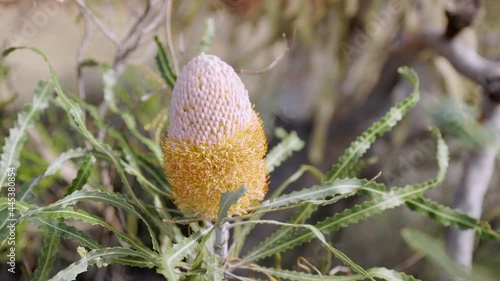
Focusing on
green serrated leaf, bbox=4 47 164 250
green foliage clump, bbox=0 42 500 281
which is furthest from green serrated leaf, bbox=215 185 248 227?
green serrated leaf, bbox=4 47 164 250

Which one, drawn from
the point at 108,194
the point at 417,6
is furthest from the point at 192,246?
the point at 417,6

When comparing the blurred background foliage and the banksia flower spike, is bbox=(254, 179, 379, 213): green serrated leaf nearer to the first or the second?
the banksia flower spike

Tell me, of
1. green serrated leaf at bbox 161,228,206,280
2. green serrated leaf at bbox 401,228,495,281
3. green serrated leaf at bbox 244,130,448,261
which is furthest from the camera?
green serrated leaf at bbox 244,130,448,261

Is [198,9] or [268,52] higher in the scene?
[198,9]

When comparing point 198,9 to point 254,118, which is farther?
point 198,9

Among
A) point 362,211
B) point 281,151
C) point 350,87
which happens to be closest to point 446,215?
point 362,211

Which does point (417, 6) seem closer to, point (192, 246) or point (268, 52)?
point (268, 52)

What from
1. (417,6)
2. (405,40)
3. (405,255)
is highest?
Answer: (417,6)
